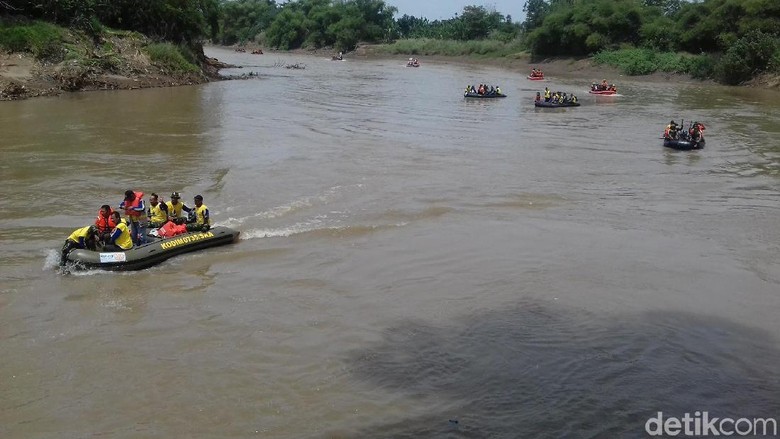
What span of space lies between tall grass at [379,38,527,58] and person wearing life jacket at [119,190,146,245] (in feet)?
231

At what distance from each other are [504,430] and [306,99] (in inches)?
1292

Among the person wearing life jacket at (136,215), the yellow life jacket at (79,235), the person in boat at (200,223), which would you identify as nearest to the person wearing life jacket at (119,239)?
the yellow life jacket at (79,235)

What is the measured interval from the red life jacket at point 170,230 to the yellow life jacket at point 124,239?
2.99ft

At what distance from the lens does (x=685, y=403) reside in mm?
7695

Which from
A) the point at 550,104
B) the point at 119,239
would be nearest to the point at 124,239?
the point at 119,239

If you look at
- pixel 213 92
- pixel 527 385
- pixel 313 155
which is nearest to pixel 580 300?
pixel 527 385

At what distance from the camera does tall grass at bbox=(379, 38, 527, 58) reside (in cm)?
8325

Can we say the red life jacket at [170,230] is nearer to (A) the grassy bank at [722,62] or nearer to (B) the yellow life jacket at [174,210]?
(B) the yellow life jacket at [174,210]

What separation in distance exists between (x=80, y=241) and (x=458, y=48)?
84656mm

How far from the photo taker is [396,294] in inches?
433

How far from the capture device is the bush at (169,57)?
1639 inches

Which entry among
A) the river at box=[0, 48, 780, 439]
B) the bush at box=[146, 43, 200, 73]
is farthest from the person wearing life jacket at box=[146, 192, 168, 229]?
the bush at box=[146, 43, 200, 73]

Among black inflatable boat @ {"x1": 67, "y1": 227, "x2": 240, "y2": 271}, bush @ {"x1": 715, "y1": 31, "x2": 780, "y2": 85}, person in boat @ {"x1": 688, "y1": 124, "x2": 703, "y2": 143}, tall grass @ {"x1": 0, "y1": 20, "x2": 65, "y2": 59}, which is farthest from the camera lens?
bush @ {"x1": 715, "y1": 31, "x2": 780, "y2": 85}

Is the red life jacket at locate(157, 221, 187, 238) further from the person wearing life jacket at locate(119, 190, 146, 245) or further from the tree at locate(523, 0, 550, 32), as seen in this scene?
the tree at locate(523, 0, 550, 32)
